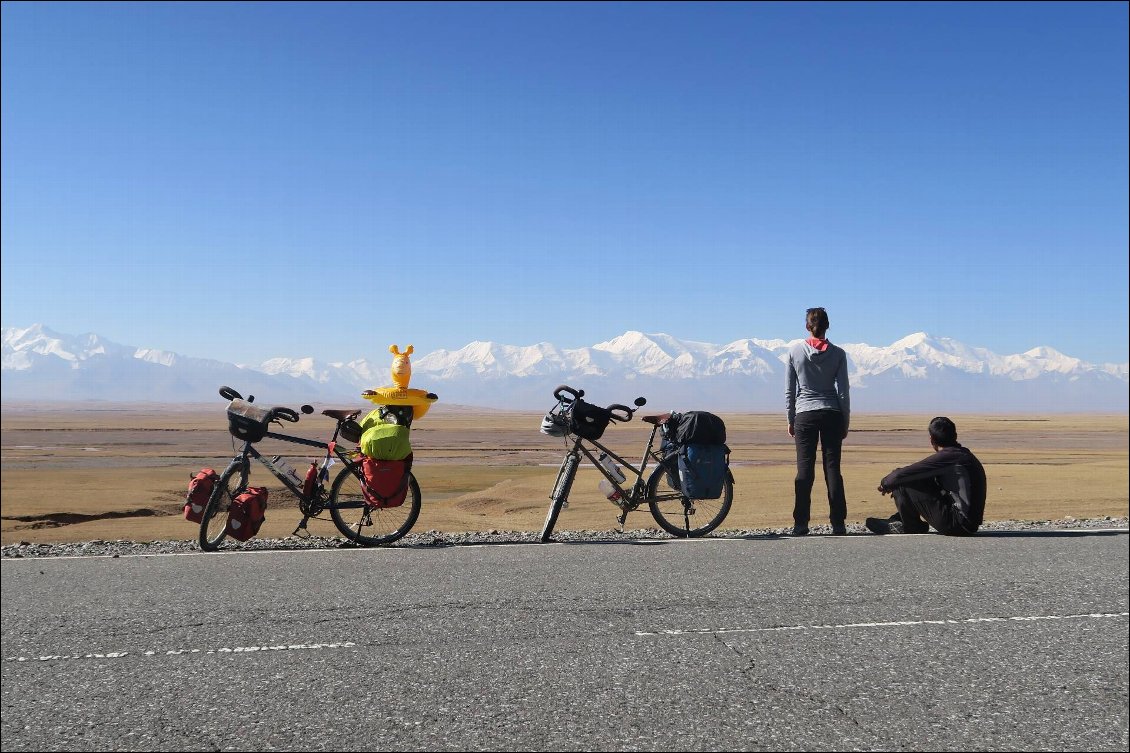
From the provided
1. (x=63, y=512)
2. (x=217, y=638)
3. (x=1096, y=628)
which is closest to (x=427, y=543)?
(x=217, y=638)

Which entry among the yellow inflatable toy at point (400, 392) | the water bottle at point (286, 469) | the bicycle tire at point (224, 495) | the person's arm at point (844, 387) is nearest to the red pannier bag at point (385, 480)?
the water bottle at point (286, 469)

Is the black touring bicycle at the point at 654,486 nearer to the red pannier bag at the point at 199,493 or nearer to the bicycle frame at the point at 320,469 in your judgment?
the bicycle frame at the point at 320,469

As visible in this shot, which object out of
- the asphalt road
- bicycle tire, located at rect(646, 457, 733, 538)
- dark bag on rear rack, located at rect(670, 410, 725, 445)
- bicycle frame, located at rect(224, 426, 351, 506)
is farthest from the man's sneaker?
bicycle frame, located at rect(224, 426, 351, 506)

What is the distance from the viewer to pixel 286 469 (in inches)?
235

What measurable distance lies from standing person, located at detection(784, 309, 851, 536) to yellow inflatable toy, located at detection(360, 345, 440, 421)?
3.37 metres

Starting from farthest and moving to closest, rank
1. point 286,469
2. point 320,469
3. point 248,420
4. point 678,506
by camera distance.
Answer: point 678,506 → point 320,469 → point 286,469 → point 248,420

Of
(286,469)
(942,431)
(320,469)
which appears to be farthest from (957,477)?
(286,469)

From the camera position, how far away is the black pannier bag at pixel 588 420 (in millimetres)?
7328

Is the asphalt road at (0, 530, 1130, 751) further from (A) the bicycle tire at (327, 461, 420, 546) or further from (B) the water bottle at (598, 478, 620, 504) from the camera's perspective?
(B) the water bottle at (598, 478, 620, 504)

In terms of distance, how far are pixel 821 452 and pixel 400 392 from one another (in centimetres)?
514

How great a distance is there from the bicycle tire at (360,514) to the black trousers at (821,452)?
3.50m

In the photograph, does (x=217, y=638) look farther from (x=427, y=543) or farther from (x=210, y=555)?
(x=427, y=543)

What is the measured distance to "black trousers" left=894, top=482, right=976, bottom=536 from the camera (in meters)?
7.68

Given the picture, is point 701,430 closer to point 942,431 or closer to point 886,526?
point 942,431
